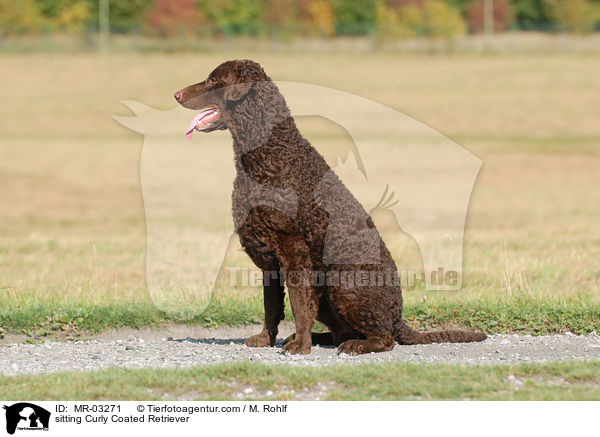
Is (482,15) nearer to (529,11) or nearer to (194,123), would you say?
(529,11)

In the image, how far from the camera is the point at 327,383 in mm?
6102

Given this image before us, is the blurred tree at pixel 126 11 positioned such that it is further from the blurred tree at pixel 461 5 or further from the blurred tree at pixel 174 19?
the blurred tree at pixel 461 5

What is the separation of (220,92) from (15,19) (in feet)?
216

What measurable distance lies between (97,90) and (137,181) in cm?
2359

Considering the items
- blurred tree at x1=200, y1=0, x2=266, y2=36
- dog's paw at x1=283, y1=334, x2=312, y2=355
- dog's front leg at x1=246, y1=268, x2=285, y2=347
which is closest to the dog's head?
dog's front leg at x1=246, y1=268, x2=285, y2=347

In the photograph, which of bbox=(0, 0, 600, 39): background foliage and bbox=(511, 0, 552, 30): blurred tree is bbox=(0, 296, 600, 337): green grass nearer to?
bbox=(0, 0, 600, 39): background foliage

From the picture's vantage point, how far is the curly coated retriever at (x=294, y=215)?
22.5 feet

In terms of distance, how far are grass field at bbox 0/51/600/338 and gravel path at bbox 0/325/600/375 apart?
47 centimetres

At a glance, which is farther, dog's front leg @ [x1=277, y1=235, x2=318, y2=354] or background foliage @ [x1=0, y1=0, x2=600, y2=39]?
background foliage @ [x1=0, y1=0, x2=600, y2=39]

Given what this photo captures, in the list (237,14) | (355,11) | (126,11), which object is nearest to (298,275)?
(237,14)

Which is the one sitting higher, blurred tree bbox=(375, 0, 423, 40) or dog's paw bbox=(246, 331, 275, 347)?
blurred tree bbox=(375, 0, 423, 40)

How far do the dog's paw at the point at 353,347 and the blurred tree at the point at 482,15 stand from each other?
72.3 meters

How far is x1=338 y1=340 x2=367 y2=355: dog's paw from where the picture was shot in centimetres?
712
